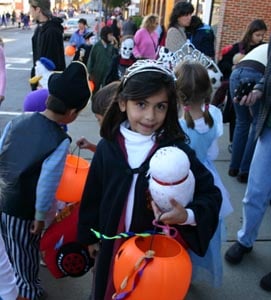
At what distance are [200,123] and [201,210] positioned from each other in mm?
997

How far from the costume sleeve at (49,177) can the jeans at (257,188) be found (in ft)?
4.73

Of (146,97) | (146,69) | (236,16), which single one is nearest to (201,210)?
(146,97)

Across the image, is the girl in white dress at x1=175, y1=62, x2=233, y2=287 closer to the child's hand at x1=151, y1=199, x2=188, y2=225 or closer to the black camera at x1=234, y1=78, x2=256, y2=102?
the black camera at x1=234, y1=78, x2=256, y2=102

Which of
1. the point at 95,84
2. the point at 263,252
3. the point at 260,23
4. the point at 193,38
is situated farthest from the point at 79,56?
the point at 263,252

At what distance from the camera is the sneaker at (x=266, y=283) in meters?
2.97

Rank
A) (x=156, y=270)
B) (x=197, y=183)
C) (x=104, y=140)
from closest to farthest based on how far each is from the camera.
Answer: (x=156, y=270)
(x=197, y=183)
(x=104, y=140)

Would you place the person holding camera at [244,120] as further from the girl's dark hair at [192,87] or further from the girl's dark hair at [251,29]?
the girl's dark hair at [192,87]

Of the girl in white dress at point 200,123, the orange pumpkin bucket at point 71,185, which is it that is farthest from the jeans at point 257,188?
the orange pumpkin bucket at point 71,185

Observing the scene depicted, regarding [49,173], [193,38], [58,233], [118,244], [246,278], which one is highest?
[193,38]

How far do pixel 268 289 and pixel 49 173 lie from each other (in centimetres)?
184

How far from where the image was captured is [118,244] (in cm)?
192

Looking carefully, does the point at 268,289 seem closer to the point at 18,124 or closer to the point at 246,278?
the point at 246,278

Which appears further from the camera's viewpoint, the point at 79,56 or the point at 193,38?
the point at 79,56

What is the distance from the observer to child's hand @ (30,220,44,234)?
2.40m
